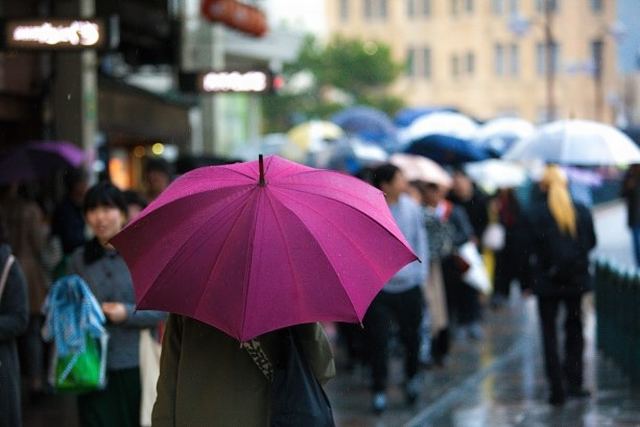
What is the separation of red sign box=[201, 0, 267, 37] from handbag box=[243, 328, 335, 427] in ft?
39.5

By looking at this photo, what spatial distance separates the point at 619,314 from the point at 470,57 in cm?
8141

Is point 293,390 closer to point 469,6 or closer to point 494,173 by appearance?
point 494,173

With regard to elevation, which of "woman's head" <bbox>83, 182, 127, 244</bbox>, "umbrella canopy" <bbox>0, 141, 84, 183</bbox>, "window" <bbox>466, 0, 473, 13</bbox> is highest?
"window" <bbox>466, 0, 473, 13</bbox>

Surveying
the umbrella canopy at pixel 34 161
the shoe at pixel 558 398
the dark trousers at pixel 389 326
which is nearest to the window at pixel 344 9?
the umbrella canopy at pixel 34 161

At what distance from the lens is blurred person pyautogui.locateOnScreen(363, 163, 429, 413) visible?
1156cm

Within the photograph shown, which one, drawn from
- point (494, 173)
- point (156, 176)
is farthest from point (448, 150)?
point (494, 173)

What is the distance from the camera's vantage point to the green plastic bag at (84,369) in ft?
23.9

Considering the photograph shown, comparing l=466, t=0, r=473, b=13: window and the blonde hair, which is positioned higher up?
l=466, t=0, r=473, b=13: window

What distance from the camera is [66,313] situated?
7.42 metres

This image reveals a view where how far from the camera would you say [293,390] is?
5281 millimetres

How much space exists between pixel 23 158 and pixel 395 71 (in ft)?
189

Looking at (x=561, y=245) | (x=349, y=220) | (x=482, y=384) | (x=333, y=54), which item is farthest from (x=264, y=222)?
(x=333, y=54)

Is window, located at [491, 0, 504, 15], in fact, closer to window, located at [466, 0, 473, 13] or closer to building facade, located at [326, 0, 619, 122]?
building facade, located at [326, 0, 619, 122]

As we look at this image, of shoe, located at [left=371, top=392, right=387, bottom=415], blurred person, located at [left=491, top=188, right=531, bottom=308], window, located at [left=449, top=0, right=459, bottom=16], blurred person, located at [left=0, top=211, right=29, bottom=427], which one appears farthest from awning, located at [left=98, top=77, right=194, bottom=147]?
window, located at [left=449, top=0, right=459, bottom=16]
